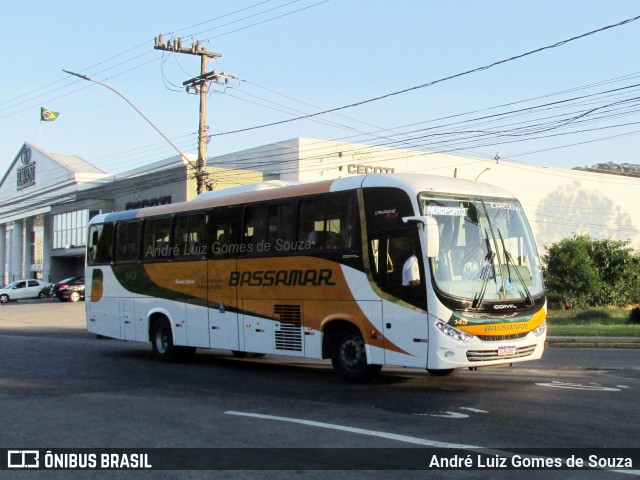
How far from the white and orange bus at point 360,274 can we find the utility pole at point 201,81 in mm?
13244

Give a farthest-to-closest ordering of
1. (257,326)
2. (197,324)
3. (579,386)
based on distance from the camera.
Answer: (197,324), (257,326), (579,386)

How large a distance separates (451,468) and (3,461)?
14.4ft

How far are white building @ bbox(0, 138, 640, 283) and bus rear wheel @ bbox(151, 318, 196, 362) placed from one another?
28.3 m

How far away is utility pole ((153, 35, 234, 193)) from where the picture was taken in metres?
29.2

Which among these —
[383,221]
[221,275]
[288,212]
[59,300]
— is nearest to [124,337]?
[221,275]

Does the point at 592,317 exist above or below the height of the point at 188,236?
below

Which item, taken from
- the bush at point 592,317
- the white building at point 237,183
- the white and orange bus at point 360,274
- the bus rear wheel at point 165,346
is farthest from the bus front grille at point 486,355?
the white building at point 237,183

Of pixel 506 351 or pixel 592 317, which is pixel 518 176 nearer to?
pixel 592 317

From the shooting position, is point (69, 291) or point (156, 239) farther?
point (69, 291)

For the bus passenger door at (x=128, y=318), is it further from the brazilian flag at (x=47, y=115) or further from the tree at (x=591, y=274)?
the tree at (x=591, y=274)

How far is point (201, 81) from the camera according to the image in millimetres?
30688

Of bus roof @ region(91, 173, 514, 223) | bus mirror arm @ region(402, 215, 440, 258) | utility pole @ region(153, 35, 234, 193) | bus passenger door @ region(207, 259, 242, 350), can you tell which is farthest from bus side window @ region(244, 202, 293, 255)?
utility pole @ region(153, 35, 234, 193)

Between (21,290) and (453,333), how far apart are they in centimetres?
4653

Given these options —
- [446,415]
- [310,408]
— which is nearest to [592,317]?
[446,415]
